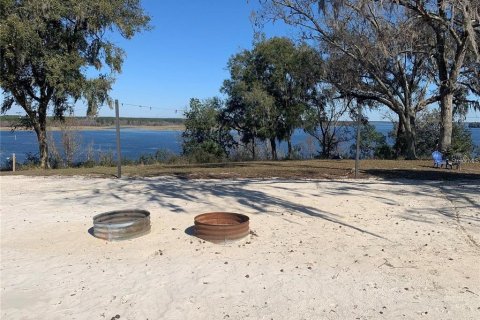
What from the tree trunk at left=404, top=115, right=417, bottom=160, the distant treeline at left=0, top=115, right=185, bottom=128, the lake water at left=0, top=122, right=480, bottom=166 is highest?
the distant treeline at left=0, top=115, right=185, bottom=128

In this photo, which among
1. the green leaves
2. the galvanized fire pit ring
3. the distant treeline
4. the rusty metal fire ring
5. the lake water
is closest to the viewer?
the rusty metal fire ring

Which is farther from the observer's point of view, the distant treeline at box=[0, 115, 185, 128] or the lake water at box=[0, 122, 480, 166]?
the lake water at box=[0, 122, 480, 166]

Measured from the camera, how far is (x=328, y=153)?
1165 inches

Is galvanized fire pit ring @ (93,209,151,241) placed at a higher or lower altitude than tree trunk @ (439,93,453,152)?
lower

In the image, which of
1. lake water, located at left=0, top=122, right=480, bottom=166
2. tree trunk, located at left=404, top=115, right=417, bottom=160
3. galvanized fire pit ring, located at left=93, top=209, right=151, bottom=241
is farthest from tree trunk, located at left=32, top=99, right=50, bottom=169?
tree trunk, located at left=404, top=115, right=417, bottom=160

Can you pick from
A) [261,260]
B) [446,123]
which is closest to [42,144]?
[446,123]

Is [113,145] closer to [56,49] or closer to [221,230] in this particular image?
[56,49]

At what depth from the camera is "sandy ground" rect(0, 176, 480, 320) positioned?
420 centimetres

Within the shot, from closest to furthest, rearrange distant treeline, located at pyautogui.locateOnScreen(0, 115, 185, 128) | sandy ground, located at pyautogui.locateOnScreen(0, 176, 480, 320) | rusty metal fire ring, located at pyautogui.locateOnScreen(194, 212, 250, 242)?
sandy ground, located at pyautogui.locateOnScreen(0, 176, 480, 320), rusty metal fire ring, located at pyautogui.locateOnScreen(194, 212, 250, 242), distant treeline, located at pyautogui.locateOnScreen(0, 115, 185, 128)

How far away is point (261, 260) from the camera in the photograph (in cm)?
547

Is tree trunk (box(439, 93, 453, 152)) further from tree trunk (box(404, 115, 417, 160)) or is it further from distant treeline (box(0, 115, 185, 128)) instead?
distant treeline (box(0, 115, 185, 128))

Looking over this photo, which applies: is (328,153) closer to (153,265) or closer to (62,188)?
(62,188)

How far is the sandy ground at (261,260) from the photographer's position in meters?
4.20

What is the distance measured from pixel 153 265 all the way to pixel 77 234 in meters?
1.95
